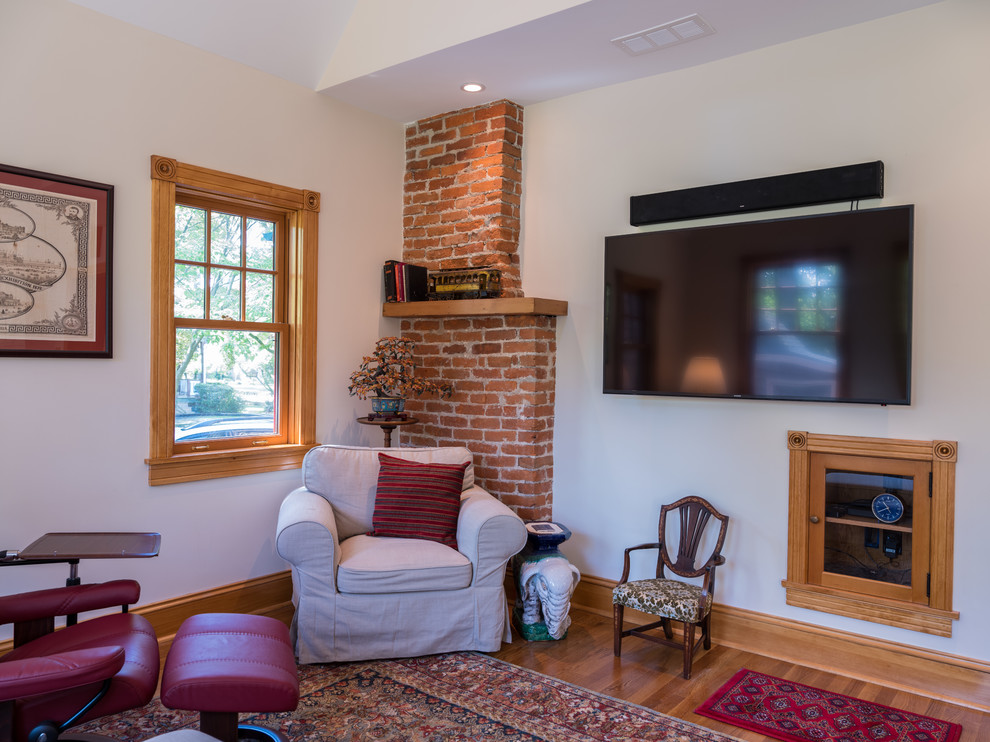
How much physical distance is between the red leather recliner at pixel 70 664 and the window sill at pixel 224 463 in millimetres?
977

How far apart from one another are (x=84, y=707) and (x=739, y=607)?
287cm

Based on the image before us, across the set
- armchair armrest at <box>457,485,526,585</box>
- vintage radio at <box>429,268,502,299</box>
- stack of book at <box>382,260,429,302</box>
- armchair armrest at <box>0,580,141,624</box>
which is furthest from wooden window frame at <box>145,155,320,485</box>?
armchair armrest at <box>457,485,526,585</box>

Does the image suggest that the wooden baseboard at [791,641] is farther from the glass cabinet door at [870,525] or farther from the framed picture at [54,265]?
the framed picture at [54,265]

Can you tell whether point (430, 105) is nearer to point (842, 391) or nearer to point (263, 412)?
point (263, 412)

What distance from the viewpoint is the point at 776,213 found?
350 centimetres

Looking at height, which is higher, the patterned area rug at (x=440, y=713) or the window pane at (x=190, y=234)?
the window pane at (x=190, y=234)

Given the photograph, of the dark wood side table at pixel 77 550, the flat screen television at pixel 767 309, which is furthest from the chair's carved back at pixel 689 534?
the dark wood side table at pixel 77 550

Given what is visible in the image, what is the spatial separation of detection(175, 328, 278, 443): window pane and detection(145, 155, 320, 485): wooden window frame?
12cm

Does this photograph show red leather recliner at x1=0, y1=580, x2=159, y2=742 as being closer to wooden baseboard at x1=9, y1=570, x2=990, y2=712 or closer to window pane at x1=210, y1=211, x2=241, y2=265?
wooden baseboard at x1=9, y1=570, x2=990, y2=712

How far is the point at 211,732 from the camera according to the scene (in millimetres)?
2166

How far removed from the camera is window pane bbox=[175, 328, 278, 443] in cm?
371

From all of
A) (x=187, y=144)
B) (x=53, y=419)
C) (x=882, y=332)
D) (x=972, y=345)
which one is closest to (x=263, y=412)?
(x=53, y=419)

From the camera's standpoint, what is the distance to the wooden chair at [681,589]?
3229mm

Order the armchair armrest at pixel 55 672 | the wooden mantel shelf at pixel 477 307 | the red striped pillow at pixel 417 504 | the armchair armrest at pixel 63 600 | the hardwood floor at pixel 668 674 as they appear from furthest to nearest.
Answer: the wooden mantel shelf at pixel 477 307 < the red striped pillow at pixel 417 504 < the hardwood floor at pixel 668 674 < the armchair armrest at pixel 63 600 < the armchair armrest at pixel 55 672
